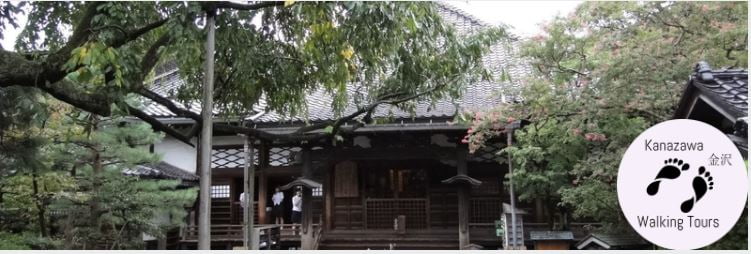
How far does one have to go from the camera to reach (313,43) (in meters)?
4.93

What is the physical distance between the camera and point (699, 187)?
4.62 metres

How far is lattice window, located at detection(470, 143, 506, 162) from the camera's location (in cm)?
1085

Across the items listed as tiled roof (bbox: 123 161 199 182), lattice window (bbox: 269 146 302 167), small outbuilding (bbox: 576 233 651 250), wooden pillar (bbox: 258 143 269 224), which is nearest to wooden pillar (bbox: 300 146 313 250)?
lattice window (bbox: 269 146 302 167)

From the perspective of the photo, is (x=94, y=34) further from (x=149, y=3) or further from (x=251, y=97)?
(x=251, y=97)

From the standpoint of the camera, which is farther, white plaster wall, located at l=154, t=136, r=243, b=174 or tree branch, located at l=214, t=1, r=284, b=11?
white plaster wall, located at l=154, t=136, r=243, b=174

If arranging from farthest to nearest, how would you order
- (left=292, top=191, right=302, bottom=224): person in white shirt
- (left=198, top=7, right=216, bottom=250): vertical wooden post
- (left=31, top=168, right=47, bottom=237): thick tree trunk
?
(left=292, top=191, right=302, bottom=224): person in white shirt → (left=31, top=168, right=47, bottom=237): thick tree trunk → (left=198, top=7, right=216, bottom=250): vertical wooden post

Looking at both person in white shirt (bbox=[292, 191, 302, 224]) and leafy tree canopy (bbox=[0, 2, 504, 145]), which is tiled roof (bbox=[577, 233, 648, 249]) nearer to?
leafy tree canopy (bbox=[0, 2, 504, 145])

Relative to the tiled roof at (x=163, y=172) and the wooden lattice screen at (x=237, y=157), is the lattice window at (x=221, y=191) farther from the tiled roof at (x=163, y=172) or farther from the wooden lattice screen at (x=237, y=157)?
the tiled roof at (x=163, y=172)

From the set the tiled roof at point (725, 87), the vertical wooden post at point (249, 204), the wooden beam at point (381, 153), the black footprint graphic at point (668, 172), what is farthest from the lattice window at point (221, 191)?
the tiled roof at point (725, 87)

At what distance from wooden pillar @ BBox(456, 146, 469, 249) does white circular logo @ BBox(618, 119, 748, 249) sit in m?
5.77

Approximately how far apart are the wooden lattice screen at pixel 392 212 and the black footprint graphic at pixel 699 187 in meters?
6.87

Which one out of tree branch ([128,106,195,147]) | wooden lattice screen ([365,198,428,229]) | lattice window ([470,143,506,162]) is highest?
lattice window ([470,143,506,162])

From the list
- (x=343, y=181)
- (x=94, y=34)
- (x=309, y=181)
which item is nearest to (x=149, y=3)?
(x=94, y=34)

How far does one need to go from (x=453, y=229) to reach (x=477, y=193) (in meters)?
0.79
